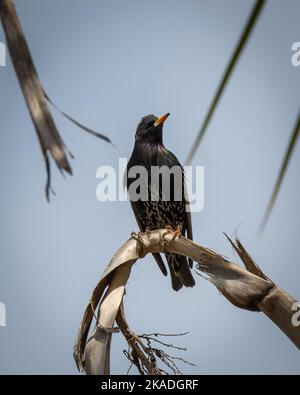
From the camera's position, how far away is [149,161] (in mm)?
6625

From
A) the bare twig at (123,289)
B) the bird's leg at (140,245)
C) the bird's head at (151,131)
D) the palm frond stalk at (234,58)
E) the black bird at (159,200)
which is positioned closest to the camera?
the palm frond stalk at (234,58)

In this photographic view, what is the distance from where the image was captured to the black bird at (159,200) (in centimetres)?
638

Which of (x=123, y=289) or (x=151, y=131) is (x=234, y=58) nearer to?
(x=123, y=289)

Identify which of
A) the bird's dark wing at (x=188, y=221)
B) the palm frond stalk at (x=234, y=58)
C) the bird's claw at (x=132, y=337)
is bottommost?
the bird's claw at (x=132, y=337)

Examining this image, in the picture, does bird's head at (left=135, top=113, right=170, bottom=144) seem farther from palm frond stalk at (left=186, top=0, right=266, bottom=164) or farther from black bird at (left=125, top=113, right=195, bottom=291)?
palm frond stalk at (left=186, top=0, right=266, bottom=164)

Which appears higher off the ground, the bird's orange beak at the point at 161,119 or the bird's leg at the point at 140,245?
the bird's orange beak at the point at 161,119

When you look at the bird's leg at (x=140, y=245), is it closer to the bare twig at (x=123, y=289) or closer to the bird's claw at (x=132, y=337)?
the bare twig at (x=123, y=289)

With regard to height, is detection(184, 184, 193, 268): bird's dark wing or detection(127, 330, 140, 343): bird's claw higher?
detection(184, 184, 193, 268): bird's dark wing

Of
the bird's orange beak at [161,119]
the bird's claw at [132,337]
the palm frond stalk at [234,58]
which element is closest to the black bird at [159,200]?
the bird's orange beak at [161,119]

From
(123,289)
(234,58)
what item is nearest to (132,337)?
(123,289)

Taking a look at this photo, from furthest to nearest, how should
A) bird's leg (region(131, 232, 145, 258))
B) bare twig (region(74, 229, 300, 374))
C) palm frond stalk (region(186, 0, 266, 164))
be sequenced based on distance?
bird's leg (region(131, 232, 145, 258)) < bare twig (region(74, 229, 300, 374)) < palm frond stalk (region(186, 0, 266, 164))

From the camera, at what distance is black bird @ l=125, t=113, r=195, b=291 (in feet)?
20.9

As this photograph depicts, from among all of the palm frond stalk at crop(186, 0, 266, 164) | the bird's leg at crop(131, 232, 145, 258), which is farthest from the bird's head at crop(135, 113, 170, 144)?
the palm frond stalk at crop(186, 0, 266, 164)

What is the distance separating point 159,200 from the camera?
20.7ft
